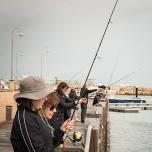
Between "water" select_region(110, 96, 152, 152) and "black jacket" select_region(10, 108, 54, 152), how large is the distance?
94.8 feet

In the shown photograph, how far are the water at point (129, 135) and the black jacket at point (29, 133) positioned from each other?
94.8 ft

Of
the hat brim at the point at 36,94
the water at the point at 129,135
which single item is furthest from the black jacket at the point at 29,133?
the water at the point at 129,135

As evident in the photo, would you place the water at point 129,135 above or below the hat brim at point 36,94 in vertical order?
below

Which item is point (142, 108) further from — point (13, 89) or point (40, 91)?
point (40, 91)

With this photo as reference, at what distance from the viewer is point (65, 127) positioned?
563 centimetres

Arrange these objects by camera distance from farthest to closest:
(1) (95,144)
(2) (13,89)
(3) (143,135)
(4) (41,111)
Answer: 1. (3) (143,135)
2. (2) (13,89)
3. (1) (95,144)
4. (4) (41,111)

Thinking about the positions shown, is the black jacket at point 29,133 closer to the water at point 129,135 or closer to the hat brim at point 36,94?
the hat brim at point 36,94

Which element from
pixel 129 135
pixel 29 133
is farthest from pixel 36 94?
pixel 129 135

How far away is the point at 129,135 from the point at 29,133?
4121cm

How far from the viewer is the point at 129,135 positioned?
4516 centimetres

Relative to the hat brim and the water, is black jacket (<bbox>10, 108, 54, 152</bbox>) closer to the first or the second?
the hat brim

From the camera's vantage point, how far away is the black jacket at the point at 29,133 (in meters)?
4.62

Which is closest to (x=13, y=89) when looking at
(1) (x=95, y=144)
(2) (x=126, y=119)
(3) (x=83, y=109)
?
(3) (x=83, y=109)

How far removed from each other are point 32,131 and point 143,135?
4130cm
